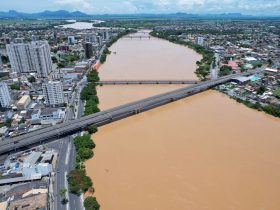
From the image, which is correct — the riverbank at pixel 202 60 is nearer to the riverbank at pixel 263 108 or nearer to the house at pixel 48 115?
the riverbank at pixel 263 108

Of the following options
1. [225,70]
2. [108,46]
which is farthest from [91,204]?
[108,46]

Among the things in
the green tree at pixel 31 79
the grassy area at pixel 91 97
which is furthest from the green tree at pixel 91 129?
the green tree at pixel 31 79

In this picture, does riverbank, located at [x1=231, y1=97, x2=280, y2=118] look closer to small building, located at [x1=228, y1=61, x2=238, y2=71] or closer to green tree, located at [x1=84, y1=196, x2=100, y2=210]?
small building, located at [x1=228, y1=61, x2=238, y2=71]

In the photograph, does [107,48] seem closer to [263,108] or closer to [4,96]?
[4,96]

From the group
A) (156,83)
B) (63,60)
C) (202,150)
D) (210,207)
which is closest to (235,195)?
(210,207)

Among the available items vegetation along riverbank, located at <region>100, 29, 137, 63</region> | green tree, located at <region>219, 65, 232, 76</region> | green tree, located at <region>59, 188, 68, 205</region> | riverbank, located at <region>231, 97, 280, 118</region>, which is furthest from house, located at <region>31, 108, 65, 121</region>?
vegetation along riverbank, located at <region>100, 29, 137, 63</region>
